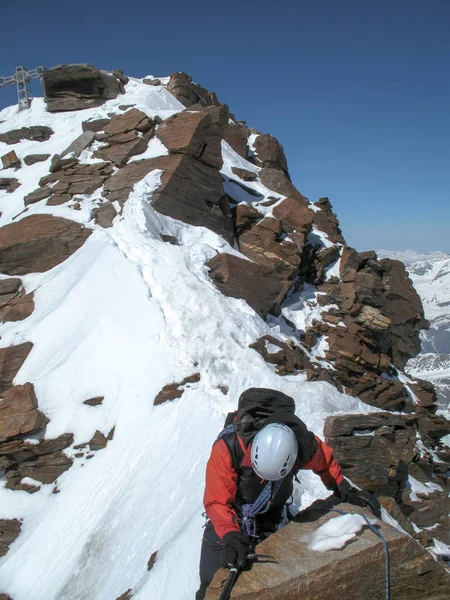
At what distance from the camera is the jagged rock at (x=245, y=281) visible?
18.4 meters

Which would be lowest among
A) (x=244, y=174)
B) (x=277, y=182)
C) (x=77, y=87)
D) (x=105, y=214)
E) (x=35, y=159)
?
(x=105, y=214)

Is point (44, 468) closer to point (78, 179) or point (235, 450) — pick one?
point (235, 450)

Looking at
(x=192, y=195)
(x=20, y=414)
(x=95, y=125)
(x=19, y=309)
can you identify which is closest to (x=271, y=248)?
(x=192, y=195)

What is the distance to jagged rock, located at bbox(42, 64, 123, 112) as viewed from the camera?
32844mm

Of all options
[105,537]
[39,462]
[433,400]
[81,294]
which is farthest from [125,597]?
[433,400]

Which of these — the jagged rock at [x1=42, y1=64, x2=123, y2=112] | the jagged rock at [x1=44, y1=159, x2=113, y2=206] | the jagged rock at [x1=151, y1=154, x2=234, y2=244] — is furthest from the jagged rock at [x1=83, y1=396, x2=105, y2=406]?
the jagged rock at [x1=42, y1=64, x2=123, y2=112]

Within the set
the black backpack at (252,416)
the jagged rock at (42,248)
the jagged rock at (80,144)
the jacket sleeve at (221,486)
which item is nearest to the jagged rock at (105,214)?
the jagged rock at (42,248)

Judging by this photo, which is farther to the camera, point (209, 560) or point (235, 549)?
point (209, 560)

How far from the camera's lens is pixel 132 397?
1275 centimetres

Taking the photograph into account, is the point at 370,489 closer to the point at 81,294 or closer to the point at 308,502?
the point at 308,502

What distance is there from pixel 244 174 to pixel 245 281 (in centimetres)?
1317

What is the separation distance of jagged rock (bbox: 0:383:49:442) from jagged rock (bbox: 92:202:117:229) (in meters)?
9.07

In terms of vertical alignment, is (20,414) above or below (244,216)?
below

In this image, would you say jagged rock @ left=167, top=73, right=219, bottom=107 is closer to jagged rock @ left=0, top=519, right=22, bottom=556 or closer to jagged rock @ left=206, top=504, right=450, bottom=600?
jagged rock @ left=0, top=519, right=22, bottom=556
